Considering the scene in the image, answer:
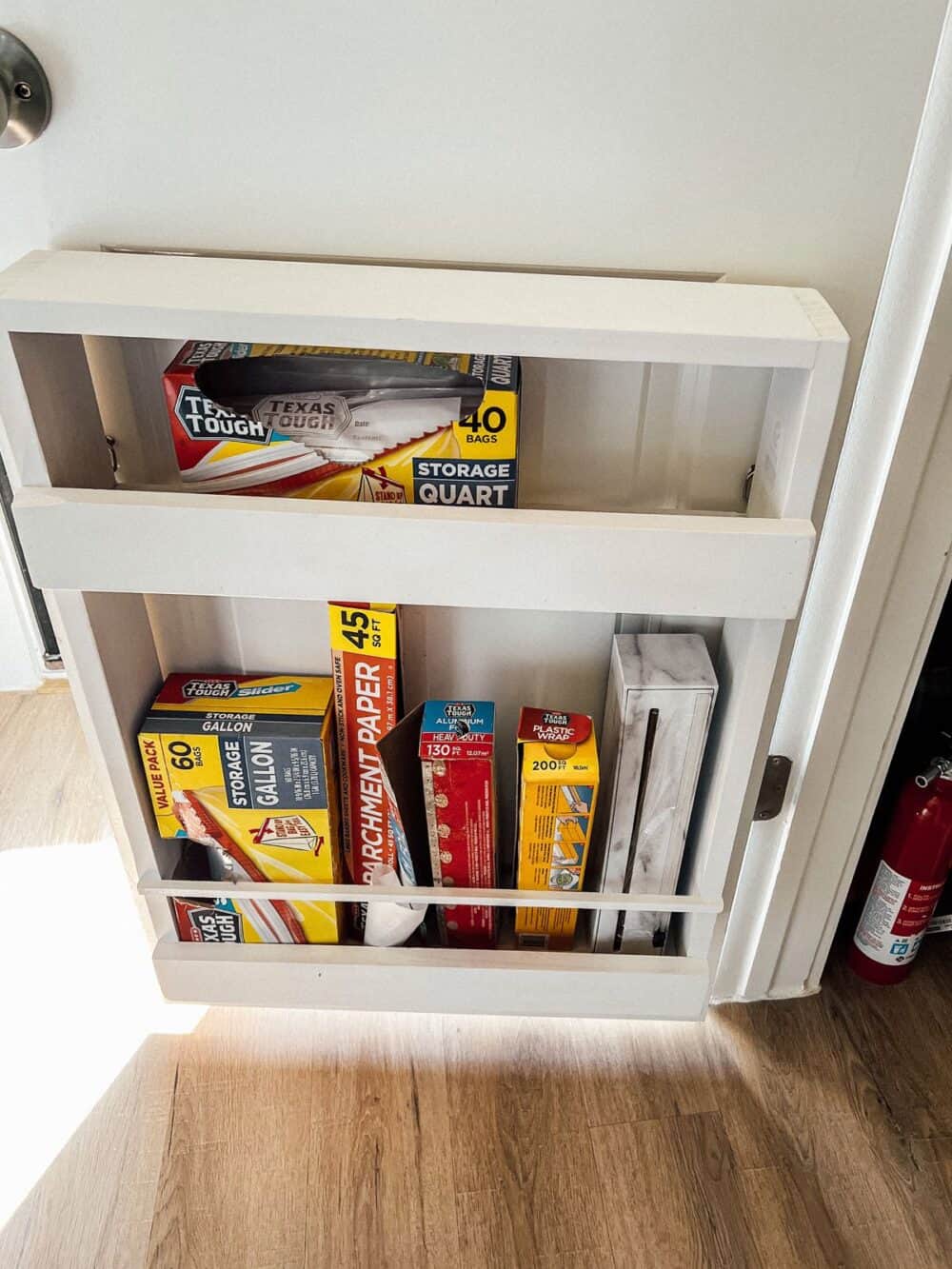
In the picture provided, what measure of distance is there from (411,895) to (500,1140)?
33 centimetres

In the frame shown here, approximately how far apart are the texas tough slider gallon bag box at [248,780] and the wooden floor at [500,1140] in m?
0.25

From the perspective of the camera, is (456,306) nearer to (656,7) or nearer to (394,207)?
(394,207)

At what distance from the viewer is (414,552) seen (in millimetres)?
690

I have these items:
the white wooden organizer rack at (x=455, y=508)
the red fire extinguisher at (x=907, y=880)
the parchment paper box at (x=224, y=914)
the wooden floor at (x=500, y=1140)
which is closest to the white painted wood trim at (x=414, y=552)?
the white wooden organizer rack at (x=455, y=508)

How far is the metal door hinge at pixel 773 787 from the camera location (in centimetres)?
96

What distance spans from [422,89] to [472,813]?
1.95 feet

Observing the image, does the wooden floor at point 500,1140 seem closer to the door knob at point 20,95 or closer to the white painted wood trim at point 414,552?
the white painted wood trim at point 414,552

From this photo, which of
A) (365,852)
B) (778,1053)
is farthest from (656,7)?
(778,1053)

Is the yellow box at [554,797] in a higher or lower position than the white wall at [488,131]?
lower

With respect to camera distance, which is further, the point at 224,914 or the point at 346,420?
the point at 224,914

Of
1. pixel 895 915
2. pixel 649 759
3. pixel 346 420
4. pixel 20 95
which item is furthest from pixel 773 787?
pixel 20 95

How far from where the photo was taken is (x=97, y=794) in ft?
4.92

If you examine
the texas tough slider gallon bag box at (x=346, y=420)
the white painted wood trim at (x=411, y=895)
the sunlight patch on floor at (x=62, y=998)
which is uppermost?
the texas tough slider gallon bag box at (x=346, y=420)

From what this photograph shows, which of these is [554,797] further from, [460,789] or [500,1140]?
[500,1140]
